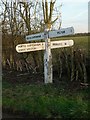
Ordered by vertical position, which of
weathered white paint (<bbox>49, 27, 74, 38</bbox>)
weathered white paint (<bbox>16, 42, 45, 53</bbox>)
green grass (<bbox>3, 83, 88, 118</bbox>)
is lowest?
green grass (<bbox>3, 83, 88, 118</bbox>)

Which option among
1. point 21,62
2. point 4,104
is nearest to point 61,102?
point 4,104

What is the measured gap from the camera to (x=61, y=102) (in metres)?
7.67

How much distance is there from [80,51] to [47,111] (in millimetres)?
3337

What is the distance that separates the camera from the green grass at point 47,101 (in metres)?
7.12

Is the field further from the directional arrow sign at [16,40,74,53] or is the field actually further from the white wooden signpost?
the directional arrow sign at [16,40,74,53]

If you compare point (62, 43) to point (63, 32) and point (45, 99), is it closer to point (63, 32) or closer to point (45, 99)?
point (63, 32)

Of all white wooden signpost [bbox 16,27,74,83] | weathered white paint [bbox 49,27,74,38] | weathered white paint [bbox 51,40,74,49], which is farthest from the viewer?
weathered white paint [bbox 51,40,74,49]

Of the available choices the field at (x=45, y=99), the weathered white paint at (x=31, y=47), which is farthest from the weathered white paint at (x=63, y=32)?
the field at (x=45, y=99)

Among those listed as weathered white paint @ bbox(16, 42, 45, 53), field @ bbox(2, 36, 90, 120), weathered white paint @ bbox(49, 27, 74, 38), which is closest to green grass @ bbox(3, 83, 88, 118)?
field @ bbox(2, 36, 90, 120)

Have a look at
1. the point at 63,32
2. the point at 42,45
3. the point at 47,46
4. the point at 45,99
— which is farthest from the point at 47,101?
the point at 42,45

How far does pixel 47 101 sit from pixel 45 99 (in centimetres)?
22

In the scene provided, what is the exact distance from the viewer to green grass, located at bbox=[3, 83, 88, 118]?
712cm

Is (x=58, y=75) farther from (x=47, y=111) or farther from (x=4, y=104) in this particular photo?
(x=47, y=111)

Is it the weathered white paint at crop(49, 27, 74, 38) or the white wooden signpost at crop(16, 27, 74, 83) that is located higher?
the weathered white paint at crop(49, 27, 74, 38)
